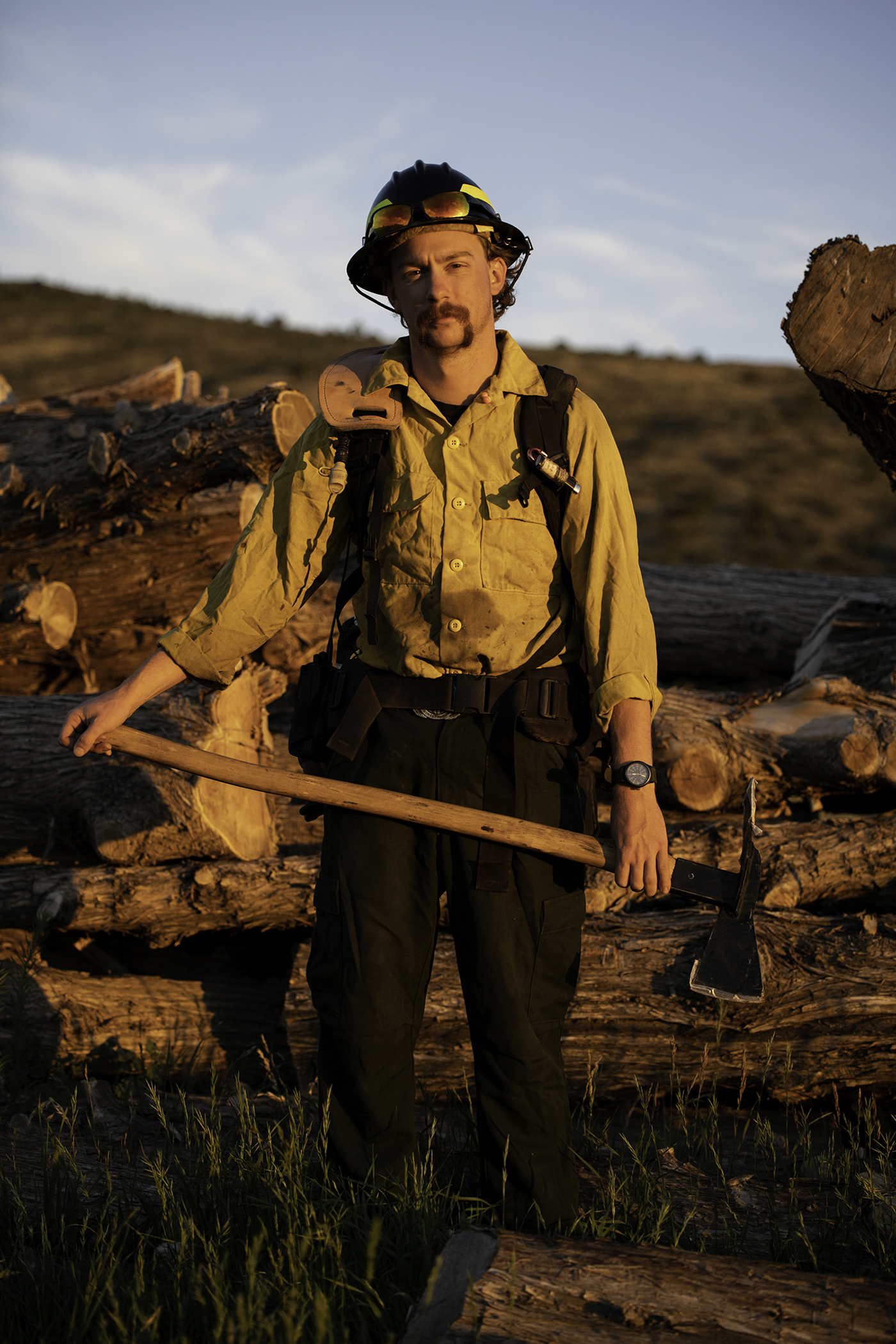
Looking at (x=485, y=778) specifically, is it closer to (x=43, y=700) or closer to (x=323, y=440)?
(x=323, y=440)

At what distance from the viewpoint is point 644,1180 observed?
2867 millimetres

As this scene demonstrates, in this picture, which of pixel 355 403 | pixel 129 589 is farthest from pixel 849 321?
pixel 129 589

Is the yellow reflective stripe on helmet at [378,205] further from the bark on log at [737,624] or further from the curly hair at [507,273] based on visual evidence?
the bark on log at [737,624]

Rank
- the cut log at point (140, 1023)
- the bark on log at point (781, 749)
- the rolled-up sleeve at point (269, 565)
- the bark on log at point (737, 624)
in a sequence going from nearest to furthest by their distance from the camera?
1. the rolled-up sleeve at point (269, 565)
2. the cut log at point (140, 1023)
3. the bark on log at point (781, 749)
4. the bark on log at point (737, 624)

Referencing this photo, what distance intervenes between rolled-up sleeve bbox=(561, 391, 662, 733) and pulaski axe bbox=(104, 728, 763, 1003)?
41cm

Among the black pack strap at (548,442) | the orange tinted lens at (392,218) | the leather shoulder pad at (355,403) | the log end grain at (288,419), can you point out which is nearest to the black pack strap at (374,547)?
the leather shoulder pad at (355,403)

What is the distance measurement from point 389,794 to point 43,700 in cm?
282

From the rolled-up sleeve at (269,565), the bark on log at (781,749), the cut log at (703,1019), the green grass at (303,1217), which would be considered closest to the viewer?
the green grass at (303,1217)

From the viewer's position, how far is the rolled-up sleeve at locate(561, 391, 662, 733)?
9.07 feet

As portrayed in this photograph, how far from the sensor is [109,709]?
3055 mm

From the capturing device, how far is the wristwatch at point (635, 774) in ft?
8.88

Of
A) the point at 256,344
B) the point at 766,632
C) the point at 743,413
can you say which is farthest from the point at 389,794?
→ the point at 256,344

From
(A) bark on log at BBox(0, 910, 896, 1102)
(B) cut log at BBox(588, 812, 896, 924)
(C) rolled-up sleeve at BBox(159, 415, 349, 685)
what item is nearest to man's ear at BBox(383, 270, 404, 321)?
(C) rolled-up sleeve at BBox(159, 415, 349, 685)

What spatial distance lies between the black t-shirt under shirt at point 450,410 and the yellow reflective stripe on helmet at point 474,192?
66 centimetres
